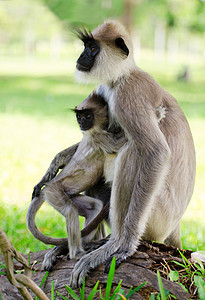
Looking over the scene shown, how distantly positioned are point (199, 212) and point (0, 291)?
351 cm

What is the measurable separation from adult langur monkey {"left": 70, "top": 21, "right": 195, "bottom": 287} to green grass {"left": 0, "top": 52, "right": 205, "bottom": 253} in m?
0.49

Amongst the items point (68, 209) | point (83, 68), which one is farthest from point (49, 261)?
point (83, 68)

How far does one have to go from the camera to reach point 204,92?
69.5ft

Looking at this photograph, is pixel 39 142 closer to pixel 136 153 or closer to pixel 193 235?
pixel 193 235

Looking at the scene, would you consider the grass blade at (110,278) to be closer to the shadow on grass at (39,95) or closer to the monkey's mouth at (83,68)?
the monkey's mouth at (83,68)

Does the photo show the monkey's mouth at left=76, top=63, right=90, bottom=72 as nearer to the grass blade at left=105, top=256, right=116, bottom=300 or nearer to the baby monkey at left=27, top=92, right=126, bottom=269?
the baby monkey at left=27, top=92, right=126, bottom=269

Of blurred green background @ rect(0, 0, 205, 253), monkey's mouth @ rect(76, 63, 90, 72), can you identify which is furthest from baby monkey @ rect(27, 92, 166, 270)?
blurred green background @ rect(0, 0, 205, 253)

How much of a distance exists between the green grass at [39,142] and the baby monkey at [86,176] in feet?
1.43

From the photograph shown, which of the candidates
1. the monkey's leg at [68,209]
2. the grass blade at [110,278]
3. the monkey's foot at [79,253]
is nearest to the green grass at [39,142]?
the monkey's leg at [68,209]

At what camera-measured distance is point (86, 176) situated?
3959mm

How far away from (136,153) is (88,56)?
0.97 metres

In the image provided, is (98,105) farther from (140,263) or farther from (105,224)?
(140,263)

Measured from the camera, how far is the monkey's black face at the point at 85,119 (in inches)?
153

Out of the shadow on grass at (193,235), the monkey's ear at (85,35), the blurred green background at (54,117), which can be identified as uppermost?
the monkey's ear at (85,35)
